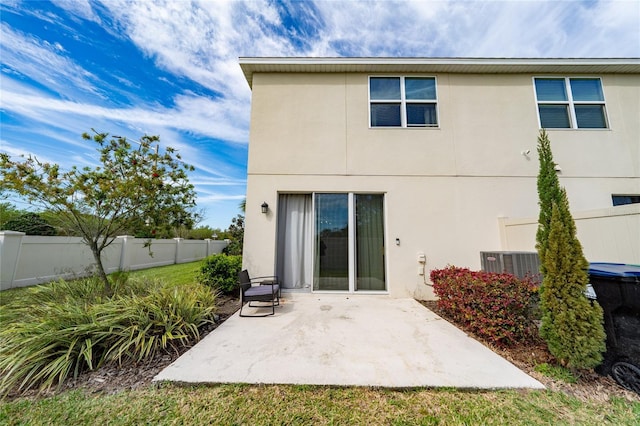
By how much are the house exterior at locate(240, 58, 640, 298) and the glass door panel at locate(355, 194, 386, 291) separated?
0.09 ft

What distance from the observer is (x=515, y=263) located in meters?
4.54

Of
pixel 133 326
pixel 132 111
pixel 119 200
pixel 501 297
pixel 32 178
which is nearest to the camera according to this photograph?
pixel 133 326

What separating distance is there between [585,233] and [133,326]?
299 inches

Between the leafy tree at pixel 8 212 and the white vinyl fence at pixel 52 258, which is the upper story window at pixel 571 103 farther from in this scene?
the leafy tree at pixel 8 212

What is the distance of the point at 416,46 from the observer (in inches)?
262

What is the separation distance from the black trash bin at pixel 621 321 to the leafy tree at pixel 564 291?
0.60 ft

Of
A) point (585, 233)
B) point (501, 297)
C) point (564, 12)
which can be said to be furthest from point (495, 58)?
point (501, 297)

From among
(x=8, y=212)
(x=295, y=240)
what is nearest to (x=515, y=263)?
(x=295, y=240)

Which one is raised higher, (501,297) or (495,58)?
(495,58)

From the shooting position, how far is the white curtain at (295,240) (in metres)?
5.92

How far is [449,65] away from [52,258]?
13.5 meters

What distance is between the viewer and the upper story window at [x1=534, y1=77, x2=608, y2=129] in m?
6.16

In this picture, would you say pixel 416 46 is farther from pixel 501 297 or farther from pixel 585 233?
pixel 501 297

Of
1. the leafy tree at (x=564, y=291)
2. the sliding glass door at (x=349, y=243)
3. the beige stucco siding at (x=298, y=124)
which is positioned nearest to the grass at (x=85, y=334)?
the sliding glass door at (x=349, y=243)
